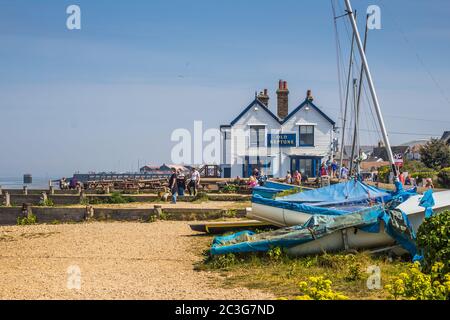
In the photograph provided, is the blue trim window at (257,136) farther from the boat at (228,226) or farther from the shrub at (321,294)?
the shrub at (321,294)

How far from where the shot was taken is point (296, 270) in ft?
46.7

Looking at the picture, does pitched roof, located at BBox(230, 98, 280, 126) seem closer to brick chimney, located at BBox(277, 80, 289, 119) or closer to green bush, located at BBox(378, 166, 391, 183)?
brick chimney, located at BBox(277, 80, 289, 119)

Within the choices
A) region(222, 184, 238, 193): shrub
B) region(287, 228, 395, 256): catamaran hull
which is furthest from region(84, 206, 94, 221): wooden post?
region(222, 184, 238, 193): shrub

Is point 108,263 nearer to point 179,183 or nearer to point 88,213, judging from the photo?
point 88,213

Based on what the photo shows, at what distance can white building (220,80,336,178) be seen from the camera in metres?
53.0

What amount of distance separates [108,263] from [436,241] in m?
8.29

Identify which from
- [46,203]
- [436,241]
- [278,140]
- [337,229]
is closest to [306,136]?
[278,140]

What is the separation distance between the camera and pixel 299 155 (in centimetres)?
5303

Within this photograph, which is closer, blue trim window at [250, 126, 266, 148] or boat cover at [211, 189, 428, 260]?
boat cover at [211, 189, 428, 260]

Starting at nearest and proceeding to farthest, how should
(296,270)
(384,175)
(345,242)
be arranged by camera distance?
(296,270)
(345,242)
(384,175)

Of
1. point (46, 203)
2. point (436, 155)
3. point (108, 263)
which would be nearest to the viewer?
point (108, 263)

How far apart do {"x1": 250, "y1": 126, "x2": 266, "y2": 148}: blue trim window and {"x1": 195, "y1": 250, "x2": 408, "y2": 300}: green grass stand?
1448 inches
